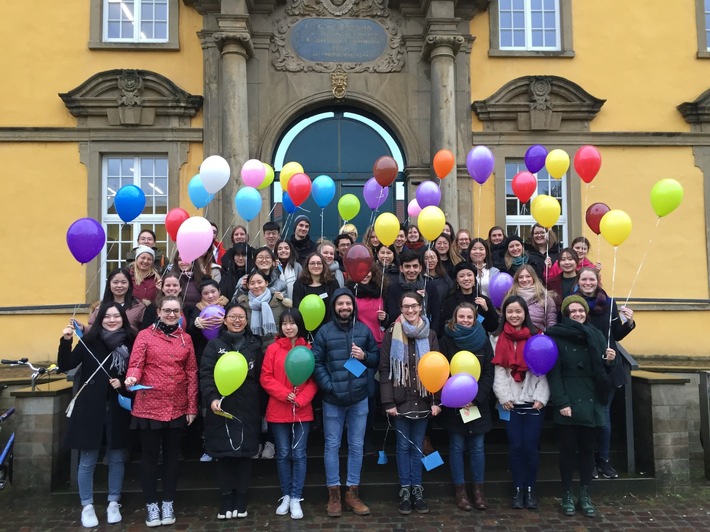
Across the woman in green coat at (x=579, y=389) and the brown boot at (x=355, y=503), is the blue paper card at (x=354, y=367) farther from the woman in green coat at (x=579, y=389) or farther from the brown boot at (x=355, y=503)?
the woman in green coat at (x=579, y=389)

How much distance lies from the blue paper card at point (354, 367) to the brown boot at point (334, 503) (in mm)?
1020

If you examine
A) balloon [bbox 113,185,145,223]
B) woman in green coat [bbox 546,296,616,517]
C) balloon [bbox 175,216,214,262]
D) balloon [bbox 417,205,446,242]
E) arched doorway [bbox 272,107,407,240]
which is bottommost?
woman in green coat [bbox 546,296,616,517]

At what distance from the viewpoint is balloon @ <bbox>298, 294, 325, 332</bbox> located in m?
4.98

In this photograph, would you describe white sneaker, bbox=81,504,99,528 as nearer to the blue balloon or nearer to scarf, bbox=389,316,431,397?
scarf, bbox=389,316,431,397

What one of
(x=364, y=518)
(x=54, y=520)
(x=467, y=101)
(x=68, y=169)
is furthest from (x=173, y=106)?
(x=364, y=518)

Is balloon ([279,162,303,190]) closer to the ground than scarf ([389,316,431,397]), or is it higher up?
higher up

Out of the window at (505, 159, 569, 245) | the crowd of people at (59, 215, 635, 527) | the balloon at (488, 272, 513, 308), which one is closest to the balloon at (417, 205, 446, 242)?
the balloon at (488, 272, 513, 308)

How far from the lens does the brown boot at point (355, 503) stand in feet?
16.0

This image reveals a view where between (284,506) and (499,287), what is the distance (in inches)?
112

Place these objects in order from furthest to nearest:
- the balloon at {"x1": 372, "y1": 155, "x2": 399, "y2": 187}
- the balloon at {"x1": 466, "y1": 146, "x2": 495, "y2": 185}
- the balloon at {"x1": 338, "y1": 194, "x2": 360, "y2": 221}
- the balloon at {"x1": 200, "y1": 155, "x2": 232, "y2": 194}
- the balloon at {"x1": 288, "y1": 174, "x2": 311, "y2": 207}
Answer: the balloon at {"x1": 338, "y1": 194, "x2": 360, "y2": 221}
the balloon at {"x1": 288, "y1": 174, "x2": 311, "y2": 207}
the balloon at {"x1": 466, "y1": 146, "x2": 495, "y2": 185}
the balloon at {"x1": 372, "y1": 155, "x2": 399, "y2": 187}
the balloon at {"x1": 200, "y1": 155, "x2": 232, "y2": 194}

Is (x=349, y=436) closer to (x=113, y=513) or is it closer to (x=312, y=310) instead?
(x=312, y=310)

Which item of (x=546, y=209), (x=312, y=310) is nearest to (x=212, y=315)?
(x=312, y=310)

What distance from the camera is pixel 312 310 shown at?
4.98 m

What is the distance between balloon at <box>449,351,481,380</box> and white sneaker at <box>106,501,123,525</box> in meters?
3.02
